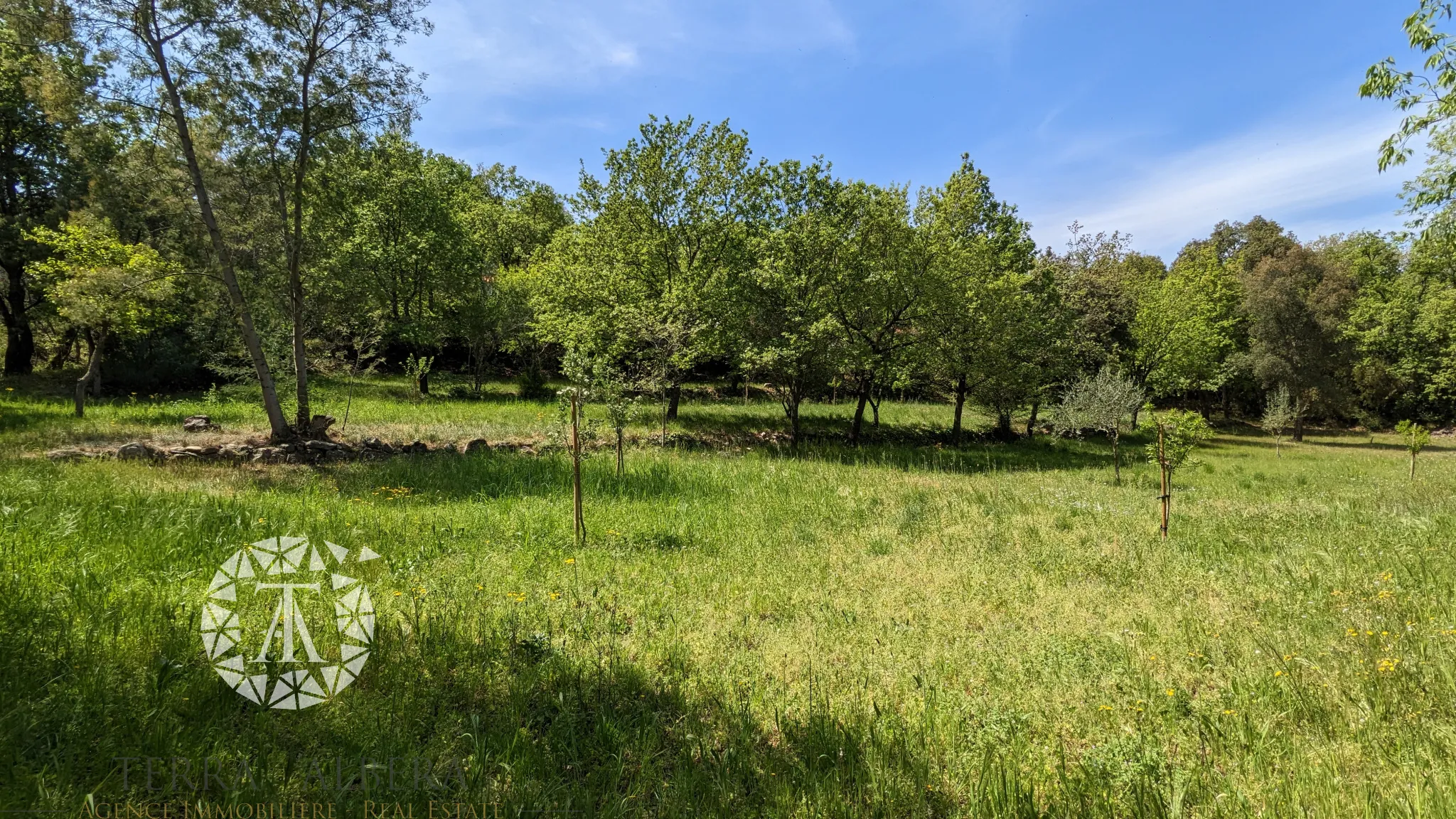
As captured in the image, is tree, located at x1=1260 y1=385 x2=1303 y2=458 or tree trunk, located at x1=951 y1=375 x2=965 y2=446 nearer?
tree trunk, located at x1=951 y1=375 x2=965 y2=446

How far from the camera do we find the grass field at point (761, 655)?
120 inches

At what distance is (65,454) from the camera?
10.6 metres

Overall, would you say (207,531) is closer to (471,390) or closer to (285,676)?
(285,676)

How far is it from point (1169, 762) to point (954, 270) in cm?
2187

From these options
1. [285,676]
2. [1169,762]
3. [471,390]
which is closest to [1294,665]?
[1169,762]

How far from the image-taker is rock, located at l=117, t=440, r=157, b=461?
10.8 metres

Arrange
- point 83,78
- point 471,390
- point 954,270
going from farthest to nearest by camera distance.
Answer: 1. point 471,390
2. point 954,270
3. point 83,78

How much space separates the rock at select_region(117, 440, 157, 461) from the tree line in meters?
2.59

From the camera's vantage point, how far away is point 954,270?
74.2 feet

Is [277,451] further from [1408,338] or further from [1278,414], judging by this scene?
[1408,338]

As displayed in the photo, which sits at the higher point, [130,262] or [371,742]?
[130,262]

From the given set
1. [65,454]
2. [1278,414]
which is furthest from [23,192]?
[1278,414]

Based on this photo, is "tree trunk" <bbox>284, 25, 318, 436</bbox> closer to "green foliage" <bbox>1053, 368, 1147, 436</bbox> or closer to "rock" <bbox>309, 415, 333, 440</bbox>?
"rock" <bbox>309, 415, 333, 440</bbox>

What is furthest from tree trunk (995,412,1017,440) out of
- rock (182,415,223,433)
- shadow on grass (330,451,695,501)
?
rock (182,415,223,433)
